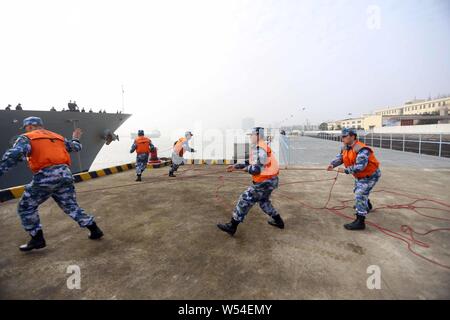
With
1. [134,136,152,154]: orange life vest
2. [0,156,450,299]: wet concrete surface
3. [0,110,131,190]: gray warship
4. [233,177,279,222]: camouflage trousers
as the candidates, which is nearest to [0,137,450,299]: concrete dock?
[0,156,450,299]: wet concrete surface

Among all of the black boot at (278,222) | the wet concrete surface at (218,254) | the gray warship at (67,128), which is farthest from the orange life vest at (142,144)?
the black boot at (278,222)

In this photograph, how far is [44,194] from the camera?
10.5 feet

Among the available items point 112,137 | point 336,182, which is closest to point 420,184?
point 336,182

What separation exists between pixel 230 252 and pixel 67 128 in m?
11.2

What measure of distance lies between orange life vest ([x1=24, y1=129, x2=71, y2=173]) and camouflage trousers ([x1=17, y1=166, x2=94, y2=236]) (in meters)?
0.10

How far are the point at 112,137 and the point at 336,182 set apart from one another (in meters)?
12.8

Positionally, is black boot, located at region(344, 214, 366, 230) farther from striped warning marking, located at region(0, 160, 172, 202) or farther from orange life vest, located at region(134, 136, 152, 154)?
striped warning marking, located at region(0, 160, 172, 202)

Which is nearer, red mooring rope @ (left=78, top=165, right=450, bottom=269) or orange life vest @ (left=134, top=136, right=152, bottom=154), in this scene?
red mooring rope @ (left=78, top=165, right=450, bottom=269)

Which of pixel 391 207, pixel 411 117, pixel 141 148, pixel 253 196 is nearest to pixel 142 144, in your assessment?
pixel 141 148

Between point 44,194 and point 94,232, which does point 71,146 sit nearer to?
point 44,194

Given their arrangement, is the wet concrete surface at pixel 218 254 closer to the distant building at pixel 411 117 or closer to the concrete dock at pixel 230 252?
the concrete dock at pixel 230 252

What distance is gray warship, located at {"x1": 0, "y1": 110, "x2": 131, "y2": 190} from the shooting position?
8.66m

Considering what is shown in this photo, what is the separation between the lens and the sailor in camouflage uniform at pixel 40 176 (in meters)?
3.05

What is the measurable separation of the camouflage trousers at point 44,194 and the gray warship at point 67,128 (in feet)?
20.2
